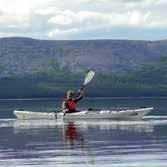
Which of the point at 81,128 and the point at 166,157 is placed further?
the point at 81,128

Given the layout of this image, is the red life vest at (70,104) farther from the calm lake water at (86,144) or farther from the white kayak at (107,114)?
the calm lake water at (86,144)

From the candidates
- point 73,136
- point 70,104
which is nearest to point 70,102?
point 70,104

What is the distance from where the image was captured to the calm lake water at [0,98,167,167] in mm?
40844

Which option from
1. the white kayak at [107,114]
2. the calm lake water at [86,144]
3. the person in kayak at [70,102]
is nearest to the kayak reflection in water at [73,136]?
the calm lake water at [86,144]

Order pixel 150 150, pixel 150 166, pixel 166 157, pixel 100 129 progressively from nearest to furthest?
pixel 150 166
pixel 166 157
pixel 150 150
pixel 100 129

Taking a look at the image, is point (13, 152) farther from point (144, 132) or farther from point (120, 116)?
point (120, 116)

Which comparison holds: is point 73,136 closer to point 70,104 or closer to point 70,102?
point 70,102

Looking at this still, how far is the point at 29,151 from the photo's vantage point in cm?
4734

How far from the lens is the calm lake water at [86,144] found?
40.8 m

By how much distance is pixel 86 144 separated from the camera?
168 ft

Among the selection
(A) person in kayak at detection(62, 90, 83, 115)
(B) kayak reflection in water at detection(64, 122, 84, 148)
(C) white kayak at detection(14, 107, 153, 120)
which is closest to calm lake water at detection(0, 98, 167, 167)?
(B) kayak reflection in water at detection(64, 122, 84, 148)

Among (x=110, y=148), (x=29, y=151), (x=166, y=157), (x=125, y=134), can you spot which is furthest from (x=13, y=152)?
(x=125, y=134)

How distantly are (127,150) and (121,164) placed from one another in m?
6.72

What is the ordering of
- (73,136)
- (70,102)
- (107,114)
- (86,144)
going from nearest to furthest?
1. (86,144)
2. (73,136)
3. (107,114)
4. (70,102)
